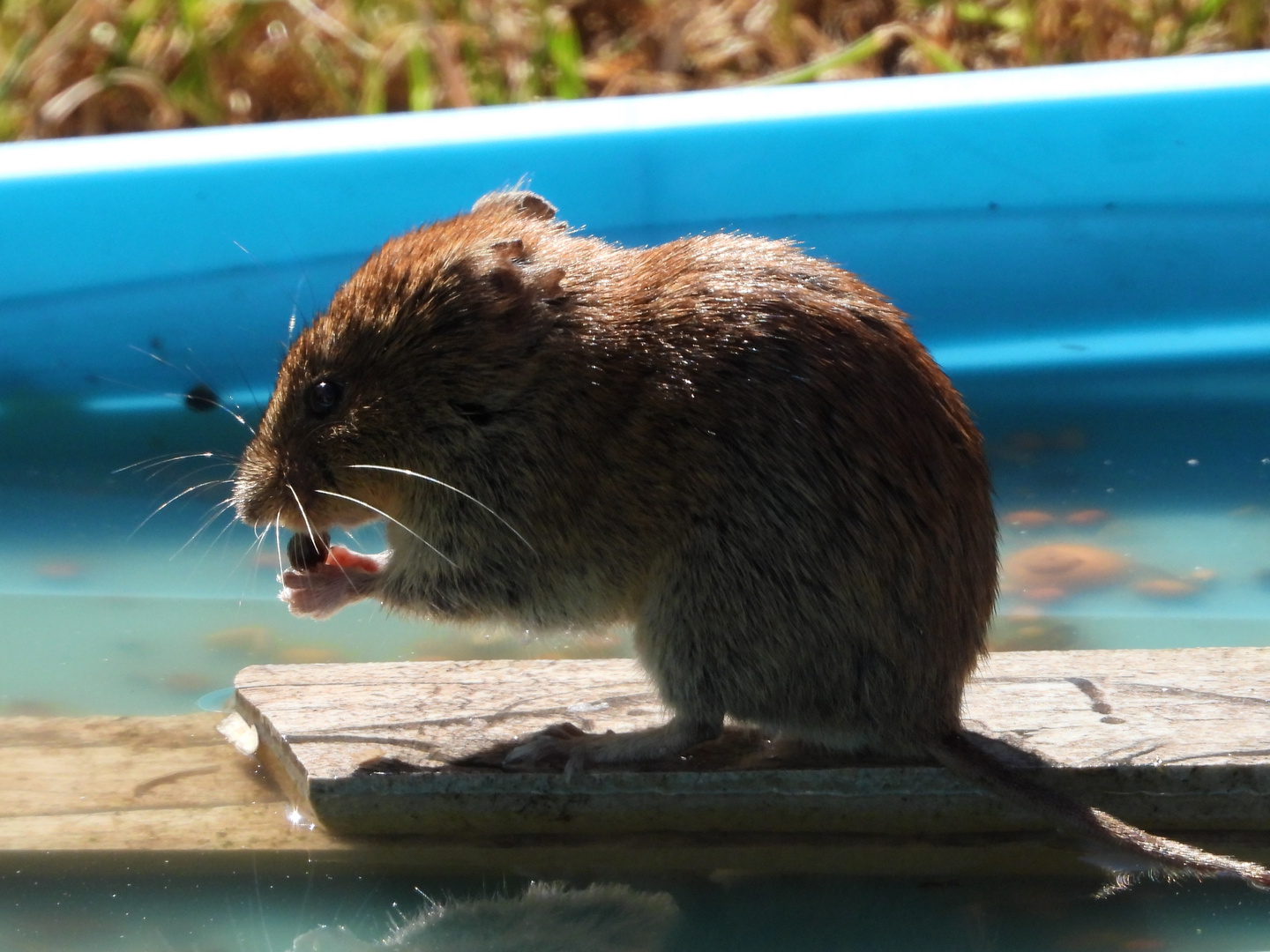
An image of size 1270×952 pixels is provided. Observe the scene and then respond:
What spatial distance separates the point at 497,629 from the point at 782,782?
656 mm

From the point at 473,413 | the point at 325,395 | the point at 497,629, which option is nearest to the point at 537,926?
the point at 497,629

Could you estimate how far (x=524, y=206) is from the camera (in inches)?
137

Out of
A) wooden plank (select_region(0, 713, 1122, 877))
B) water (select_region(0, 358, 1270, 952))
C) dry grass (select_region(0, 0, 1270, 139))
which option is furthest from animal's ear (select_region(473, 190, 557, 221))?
dry grass (select_region(0, 0, 1270, 139))

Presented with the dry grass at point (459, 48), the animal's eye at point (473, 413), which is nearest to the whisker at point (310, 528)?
the animal's eye at point (473, 413)

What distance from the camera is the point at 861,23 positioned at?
7590 millimetres

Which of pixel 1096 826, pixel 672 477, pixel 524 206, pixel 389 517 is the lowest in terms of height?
pixel 1096 826

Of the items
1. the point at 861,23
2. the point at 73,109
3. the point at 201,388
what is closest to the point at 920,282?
the point at 861,23

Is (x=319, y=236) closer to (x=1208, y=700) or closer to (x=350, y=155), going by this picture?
(x=350, y=155)

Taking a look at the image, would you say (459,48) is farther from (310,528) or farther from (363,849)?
(363,849)

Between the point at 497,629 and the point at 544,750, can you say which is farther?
the point at 497,629

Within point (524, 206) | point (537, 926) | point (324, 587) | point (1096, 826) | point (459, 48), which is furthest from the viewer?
point (459, 48)

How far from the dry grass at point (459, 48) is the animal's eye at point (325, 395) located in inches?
156

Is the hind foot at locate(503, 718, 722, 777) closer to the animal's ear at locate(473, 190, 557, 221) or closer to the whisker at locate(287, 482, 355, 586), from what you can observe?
the whisker at locate(287, 482, 355, 586)

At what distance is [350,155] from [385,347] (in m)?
2.54
